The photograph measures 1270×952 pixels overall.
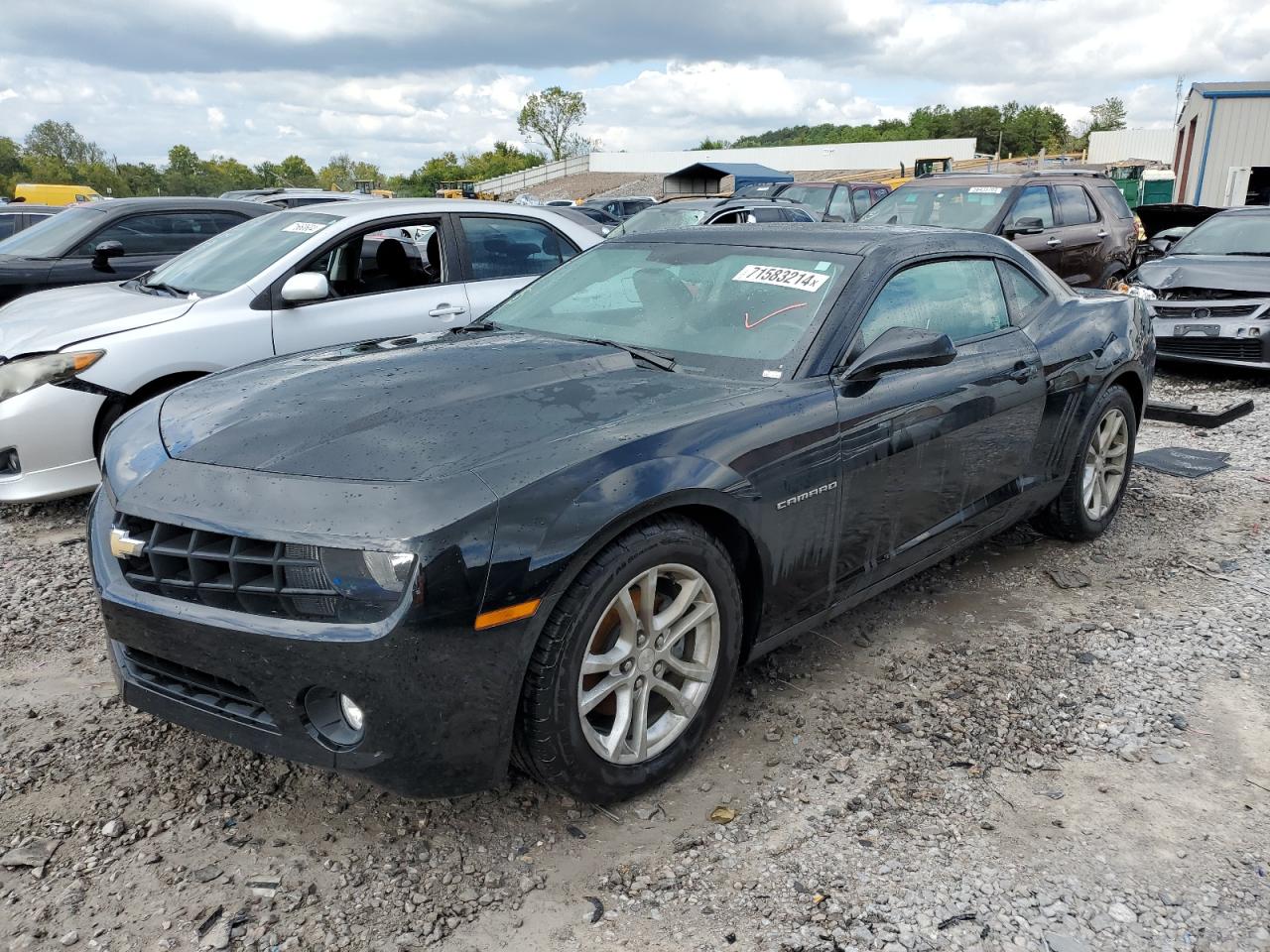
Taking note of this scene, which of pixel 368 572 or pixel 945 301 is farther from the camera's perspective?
pixel 945 301

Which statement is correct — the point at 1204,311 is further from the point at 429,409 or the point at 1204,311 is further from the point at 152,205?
the point at 152,205

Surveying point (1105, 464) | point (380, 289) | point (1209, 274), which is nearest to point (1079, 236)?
point (1209, 274)

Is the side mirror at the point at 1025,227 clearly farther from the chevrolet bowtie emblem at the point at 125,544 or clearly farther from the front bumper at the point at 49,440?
the chevrolet bowtie emblem at the point at 125,544

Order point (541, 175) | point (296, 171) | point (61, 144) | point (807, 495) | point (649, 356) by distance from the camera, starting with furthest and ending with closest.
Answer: point (296, 171) → point (61, 144) → point (541, 175) → point (649, 356) → point (807, 495)

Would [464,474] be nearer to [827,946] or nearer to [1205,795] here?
[827,946]

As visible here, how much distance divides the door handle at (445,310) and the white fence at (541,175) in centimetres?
6731

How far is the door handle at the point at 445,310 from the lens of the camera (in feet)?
19.2

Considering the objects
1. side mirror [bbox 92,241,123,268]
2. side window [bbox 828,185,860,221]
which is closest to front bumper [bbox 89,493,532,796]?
side mirror [bbox 92,241,123,268]

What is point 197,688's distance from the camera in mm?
→ 2438

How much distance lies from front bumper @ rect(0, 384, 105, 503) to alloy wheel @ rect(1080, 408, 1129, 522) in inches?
191

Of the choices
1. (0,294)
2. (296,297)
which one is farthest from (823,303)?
(0,294)

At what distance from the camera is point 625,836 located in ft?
8.46

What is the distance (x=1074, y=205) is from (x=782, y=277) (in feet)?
30.2

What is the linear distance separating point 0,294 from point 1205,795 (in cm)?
790
